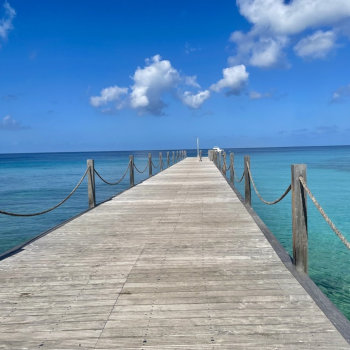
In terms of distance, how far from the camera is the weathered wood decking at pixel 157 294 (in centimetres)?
288

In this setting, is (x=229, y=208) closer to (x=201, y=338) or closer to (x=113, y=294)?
(x=113, y=294)

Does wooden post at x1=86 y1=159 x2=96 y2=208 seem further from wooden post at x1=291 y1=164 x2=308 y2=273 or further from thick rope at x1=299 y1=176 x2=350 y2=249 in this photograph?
thick rope at x1=299 y1=176 x2=350 y2=249

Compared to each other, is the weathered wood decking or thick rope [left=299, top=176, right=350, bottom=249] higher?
thick rope [left=299, top=176, right=350, bottom=249]

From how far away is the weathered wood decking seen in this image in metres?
2.88

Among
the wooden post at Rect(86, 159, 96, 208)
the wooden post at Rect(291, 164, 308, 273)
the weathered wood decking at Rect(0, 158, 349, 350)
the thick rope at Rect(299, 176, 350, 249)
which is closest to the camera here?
the weathered wood decking at Rect(0, 158, 349, 350)

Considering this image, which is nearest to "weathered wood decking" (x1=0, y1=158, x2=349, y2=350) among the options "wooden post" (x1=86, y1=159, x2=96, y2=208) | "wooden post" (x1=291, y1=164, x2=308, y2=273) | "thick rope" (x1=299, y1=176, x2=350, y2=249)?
"wooden post" (x1=291, y1=164, x2=308, y2=273)

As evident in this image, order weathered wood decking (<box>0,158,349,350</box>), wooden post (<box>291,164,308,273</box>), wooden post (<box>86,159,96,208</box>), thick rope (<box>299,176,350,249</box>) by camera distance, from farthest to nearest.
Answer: wooden post (<box>86,159,96,208</box>) < wooden post (<box>291,164,308,273</box>) < thick rope (<box>299,176,350,249</box>) < weathered wood decking (<box>0,158,349,350</box>)

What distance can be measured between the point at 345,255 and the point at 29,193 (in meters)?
22.8

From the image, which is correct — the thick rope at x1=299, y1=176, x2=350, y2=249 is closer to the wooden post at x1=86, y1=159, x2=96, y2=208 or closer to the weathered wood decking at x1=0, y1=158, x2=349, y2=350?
the weathered wood decking at x1=0, y1=158, x2=349, y2=350

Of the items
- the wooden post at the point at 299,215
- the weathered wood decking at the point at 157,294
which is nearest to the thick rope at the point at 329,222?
the wooden post at the point at 299,215

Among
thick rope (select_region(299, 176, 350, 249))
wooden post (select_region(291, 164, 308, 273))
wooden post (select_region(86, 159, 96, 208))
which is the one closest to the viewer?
thick rope (select_region(299, 176, 350, 249))

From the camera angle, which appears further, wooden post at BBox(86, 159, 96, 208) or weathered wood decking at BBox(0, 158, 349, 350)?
wooden post at BBox(86, 159, 96, 208)

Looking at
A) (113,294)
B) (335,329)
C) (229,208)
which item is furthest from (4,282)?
(229,208)

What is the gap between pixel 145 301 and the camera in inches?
140
